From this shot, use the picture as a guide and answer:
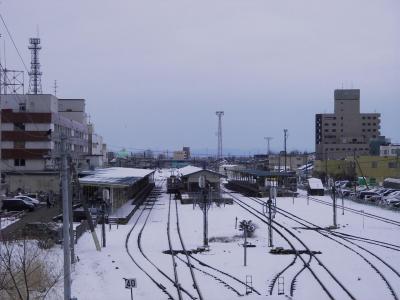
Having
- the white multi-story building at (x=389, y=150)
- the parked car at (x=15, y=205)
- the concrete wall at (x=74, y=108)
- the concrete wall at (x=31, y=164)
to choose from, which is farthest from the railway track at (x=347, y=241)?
the concrete wall at (x=74, y=108)

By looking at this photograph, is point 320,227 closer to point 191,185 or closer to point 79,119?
point 191,185

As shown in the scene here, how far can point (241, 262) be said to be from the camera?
15227 millimetres

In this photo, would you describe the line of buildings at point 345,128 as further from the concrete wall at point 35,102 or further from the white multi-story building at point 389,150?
the concrete wall at point 35,102

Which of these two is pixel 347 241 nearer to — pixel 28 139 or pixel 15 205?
pixel 15 205

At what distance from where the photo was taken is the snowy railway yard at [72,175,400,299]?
39.3 feet

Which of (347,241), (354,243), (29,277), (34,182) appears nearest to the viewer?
(29,277)

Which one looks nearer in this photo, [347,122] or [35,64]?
[35,64]

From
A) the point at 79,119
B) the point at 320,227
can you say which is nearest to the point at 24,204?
the point at 320,227

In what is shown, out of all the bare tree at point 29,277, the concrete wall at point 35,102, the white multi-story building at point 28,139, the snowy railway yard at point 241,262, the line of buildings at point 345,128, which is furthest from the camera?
the line of buildings at point 345,128

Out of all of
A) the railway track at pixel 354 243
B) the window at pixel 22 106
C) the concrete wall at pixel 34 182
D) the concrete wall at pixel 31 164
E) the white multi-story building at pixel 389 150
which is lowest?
the railway track at pixel 354 243

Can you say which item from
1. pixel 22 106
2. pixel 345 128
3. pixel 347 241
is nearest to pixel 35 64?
pixel 22 106

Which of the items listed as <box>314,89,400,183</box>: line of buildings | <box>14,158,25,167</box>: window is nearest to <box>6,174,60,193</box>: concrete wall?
<box>14,158,25,167</box>: window

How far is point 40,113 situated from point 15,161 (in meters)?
3.87

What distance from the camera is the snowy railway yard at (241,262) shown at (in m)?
12.0
